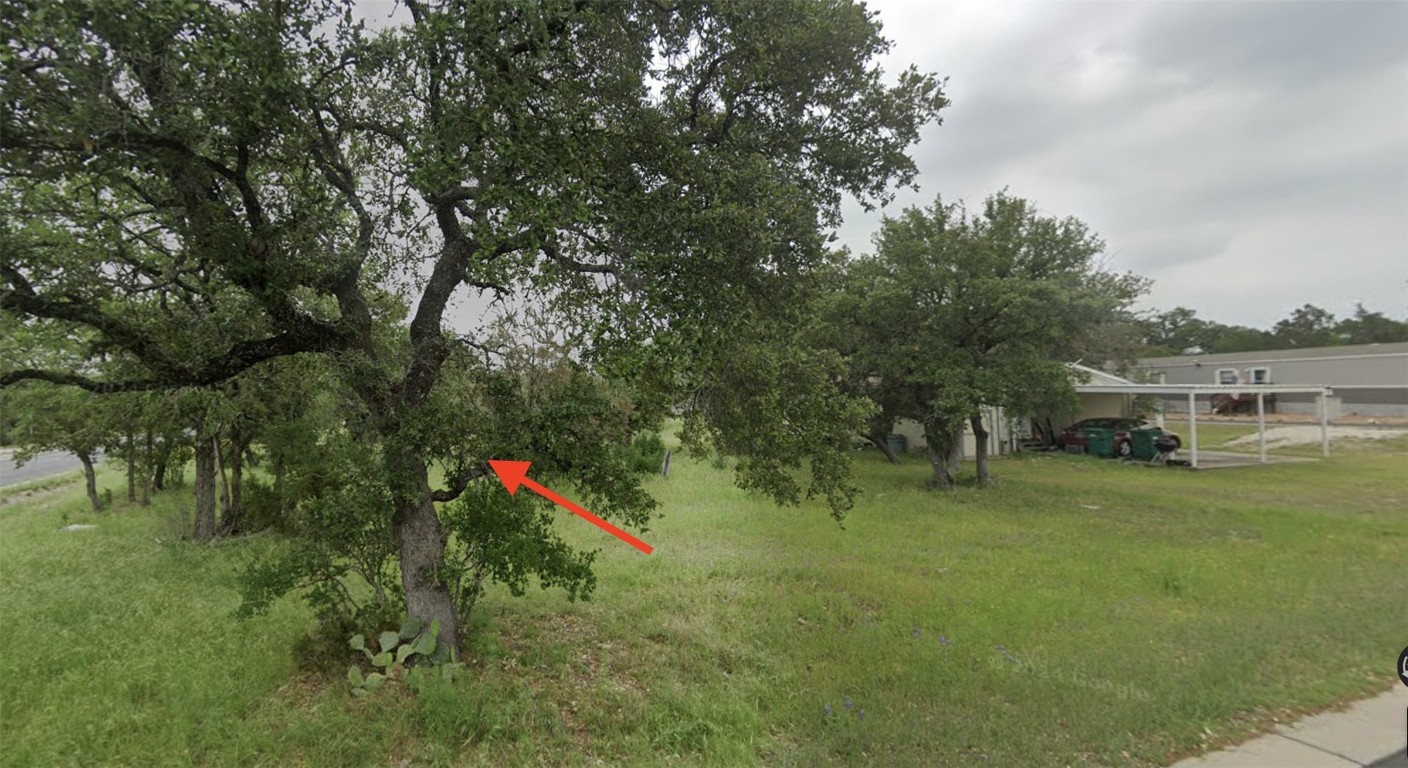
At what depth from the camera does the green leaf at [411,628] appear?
475cm

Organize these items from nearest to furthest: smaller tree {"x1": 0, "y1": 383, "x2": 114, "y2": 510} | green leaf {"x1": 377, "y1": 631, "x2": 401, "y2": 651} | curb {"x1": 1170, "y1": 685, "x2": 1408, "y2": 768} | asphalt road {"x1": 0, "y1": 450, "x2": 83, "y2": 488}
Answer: curb {"x1": 1170, "y1": 685, "x2": 1408, "y2": 768}
green leaf {"x1": 377, "y1": 631, "x2": 401, "y2": 651}
smaller tree {"x1": 0, "y1": 383, "x2": 114, "y2": 510}
asphalt road {"x1": 0, "y1": 450, "x2": 83, "y2": 488}

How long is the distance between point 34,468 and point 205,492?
3009cm

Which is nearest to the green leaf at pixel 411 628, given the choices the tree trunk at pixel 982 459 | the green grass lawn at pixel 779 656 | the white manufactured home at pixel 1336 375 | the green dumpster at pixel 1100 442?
the green grass lawn at pixel 779 656

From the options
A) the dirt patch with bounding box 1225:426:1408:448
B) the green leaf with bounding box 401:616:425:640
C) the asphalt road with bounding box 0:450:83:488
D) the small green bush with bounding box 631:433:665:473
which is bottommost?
the asphalt road with bounding box 0:450:83:488

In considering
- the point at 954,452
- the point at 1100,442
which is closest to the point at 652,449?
the point at 954,452

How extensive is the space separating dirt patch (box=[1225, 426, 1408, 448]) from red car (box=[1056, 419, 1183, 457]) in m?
4.86

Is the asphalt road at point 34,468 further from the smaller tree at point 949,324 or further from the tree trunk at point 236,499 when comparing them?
the smaller tree at point 949,324

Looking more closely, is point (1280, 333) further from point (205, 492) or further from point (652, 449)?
point (205, 492)

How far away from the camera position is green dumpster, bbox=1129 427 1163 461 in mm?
19719

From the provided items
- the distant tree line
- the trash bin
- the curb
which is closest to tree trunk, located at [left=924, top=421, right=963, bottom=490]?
the trash bin

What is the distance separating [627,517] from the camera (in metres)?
4.93

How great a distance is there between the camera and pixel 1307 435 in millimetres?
25859

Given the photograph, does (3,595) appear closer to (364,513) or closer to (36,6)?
(364,513)

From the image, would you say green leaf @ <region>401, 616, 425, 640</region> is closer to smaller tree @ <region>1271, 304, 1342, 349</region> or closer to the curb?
the curb
